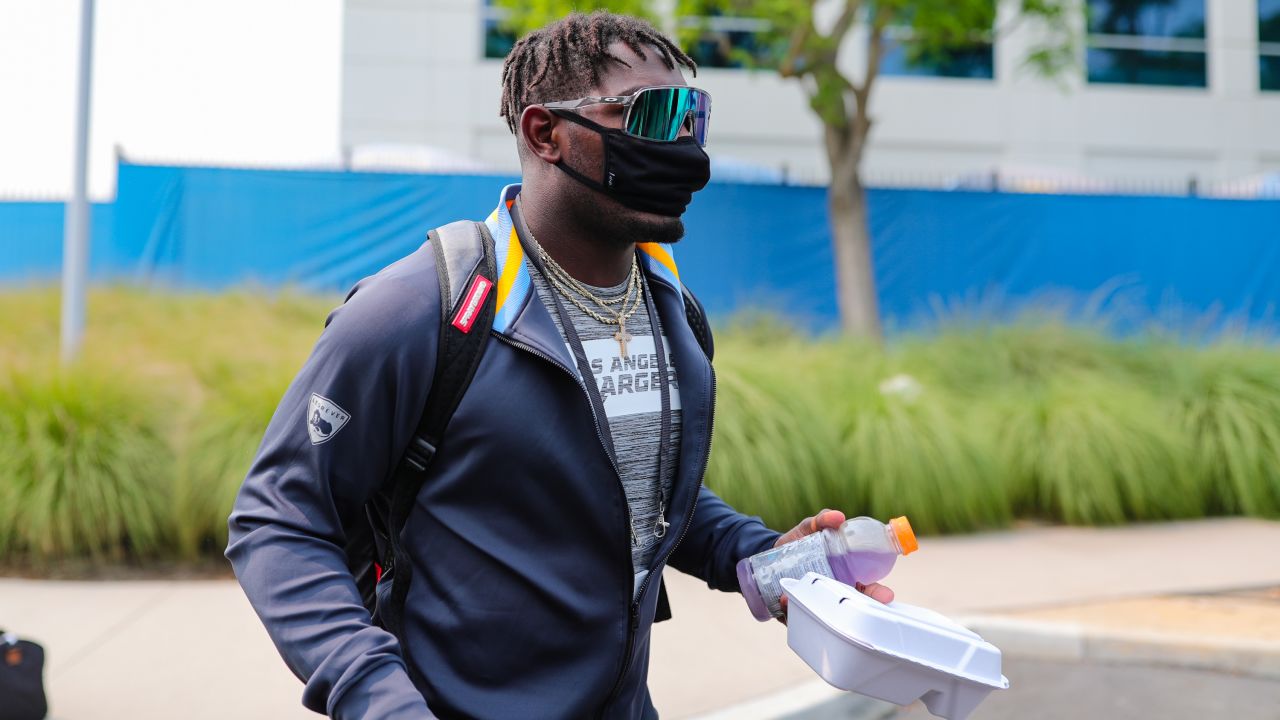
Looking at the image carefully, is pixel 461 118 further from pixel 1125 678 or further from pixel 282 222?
pixel 1125 678

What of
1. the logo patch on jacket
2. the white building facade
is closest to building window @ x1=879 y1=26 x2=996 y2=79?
the white building facade

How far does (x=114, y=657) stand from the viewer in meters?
4.91

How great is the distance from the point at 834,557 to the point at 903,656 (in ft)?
1.14

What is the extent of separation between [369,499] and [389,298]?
0.33m

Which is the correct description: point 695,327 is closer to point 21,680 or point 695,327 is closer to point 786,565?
point 786,565

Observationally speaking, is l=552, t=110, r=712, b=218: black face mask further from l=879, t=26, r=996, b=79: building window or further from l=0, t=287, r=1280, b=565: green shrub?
l=879, t=26, r=996, b=79: building window

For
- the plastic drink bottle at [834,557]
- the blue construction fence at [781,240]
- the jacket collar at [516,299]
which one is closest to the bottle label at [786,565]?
the plastic drink bottle at [834,557]

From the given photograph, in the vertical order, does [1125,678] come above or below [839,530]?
below

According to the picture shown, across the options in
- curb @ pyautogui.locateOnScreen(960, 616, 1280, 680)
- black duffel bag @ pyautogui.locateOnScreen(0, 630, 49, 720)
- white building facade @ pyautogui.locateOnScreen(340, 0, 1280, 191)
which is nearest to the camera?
black duffel bag @ pyautogui.locateOnScreen(0, 630, 49, 720)

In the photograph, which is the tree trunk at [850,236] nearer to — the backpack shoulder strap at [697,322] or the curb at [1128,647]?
the curb at [1128,647]

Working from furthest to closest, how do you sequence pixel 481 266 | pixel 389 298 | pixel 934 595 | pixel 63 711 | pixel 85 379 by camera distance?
pixel 85 379 < pixel 934 595 < pixel 63 711 < pixel 481 266 < pixel 389 298

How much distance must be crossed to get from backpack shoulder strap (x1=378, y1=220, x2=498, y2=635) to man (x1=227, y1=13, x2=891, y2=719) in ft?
0.06

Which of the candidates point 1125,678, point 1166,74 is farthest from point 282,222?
point 1166,74

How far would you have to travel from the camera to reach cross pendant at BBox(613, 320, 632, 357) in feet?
6.16
